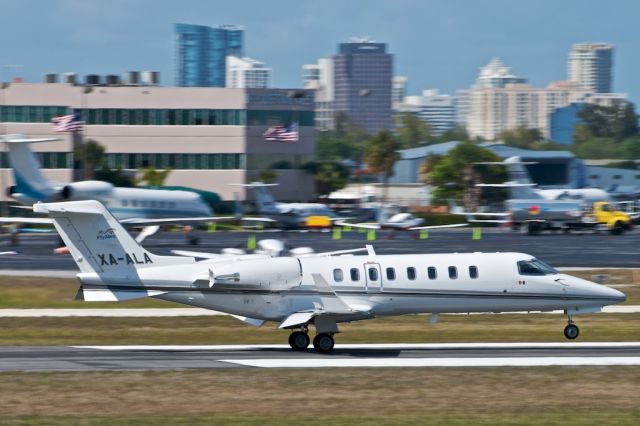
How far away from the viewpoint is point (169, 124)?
116312mm

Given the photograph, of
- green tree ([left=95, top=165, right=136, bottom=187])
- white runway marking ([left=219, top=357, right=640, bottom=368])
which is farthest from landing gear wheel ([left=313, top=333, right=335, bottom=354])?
green tree ([left=95, top=165, right=136, bottom=187])

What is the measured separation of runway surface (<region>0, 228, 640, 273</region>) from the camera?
60219 millimetres

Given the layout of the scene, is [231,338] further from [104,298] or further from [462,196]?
[462,196]

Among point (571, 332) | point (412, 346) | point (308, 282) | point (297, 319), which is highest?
point (308, 282)

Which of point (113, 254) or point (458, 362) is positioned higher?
point (113, 254)

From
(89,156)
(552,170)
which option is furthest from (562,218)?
(552,170)

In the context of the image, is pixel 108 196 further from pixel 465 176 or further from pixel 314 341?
pixel 465 176

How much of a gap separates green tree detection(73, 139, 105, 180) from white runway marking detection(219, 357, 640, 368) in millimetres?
85525

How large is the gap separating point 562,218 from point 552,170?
63396mm

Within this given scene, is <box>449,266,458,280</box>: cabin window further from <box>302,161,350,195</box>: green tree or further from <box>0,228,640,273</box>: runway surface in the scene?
<box>302,161,350,195</box>: green tree

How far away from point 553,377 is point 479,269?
19.3 ft

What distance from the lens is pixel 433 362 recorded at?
88.8 feet

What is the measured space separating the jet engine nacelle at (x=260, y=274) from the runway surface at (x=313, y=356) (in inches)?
70.3

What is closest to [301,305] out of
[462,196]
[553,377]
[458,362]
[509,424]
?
[458,362]
